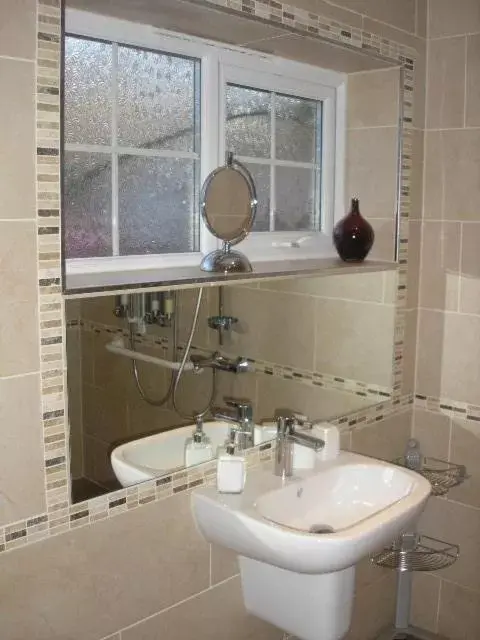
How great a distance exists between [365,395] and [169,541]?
935mm

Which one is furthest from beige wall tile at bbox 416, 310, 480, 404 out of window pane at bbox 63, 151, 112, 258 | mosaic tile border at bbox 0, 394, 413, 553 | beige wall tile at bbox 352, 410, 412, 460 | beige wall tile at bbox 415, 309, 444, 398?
window pane at bbox 63, 151, 112, 258

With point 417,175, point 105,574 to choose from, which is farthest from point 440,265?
point 105,574

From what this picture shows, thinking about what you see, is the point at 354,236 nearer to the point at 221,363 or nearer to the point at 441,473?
the point at 221,363

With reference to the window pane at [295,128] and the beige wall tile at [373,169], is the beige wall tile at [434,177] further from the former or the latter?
the window pane at [295,128]

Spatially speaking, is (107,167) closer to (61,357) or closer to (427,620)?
(61,357)

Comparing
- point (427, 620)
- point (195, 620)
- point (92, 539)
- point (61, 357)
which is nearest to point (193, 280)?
point (61, 357)

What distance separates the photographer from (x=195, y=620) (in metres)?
1.86

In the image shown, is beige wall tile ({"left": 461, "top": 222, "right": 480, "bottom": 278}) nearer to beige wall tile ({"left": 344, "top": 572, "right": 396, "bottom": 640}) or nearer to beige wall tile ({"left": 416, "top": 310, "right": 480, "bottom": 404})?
beige wall tile ({"left": 416, "top": 310, "right": 480, "bottom": 404})

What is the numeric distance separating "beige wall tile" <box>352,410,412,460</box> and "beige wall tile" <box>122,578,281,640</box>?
62 centimetres

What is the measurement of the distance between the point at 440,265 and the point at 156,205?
100 centimetres

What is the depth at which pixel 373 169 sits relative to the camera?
7.95 feet

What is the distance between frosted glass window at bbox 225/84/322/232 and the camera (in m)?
2.24

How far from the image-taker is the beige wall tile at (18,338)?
4.58 feet

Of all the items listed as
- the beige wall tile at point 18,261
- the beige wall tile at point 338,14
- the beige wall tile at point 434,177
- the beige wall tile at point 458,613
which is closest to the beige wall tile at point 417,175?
the beige wall tile at point 434,177
